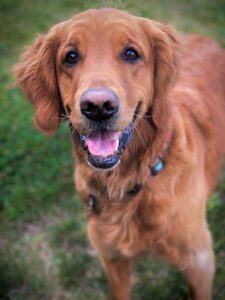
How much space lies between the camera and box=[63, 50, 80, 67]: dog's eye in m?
2.69

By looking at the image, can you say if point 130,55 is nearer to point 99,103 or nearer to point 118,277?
point 99,103

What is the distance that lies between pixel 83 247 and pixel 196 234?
146cm

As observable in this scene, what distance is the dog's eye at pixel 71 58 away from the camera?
2.69 meters

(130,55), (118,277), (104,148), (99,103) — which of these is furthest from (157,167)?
(118,277)

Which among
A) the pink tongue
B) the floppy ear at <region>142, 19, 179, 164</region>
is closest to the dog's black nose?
the pink tongue

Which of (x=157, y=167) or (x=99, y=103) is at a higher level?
(x=99, y=103)

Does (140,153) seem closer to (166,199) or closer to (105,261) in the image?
(166,199)

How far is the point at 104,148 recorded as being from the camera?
259cm

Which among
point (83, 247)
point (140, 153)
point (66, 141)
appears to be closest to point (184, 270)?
point (140, 153)

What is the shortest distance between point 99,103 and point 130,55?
1.67ft

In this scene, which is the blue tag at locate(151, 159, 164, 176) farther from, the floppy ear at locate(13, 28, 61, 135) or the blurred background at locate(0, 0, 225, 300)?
the blurred background at locate(0, 0, 225, 300)

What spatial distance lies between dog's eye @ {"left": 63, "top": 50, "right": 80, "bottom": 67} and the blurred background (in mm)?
304

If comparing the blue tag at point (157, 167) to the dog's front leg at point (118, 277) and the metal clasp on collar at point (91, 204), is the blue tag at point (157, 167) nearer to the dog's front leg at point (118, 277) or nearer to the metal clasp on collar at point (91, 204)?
the metal clasp on collar at point (91, 204)

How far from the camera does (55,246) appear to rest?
429 cm
